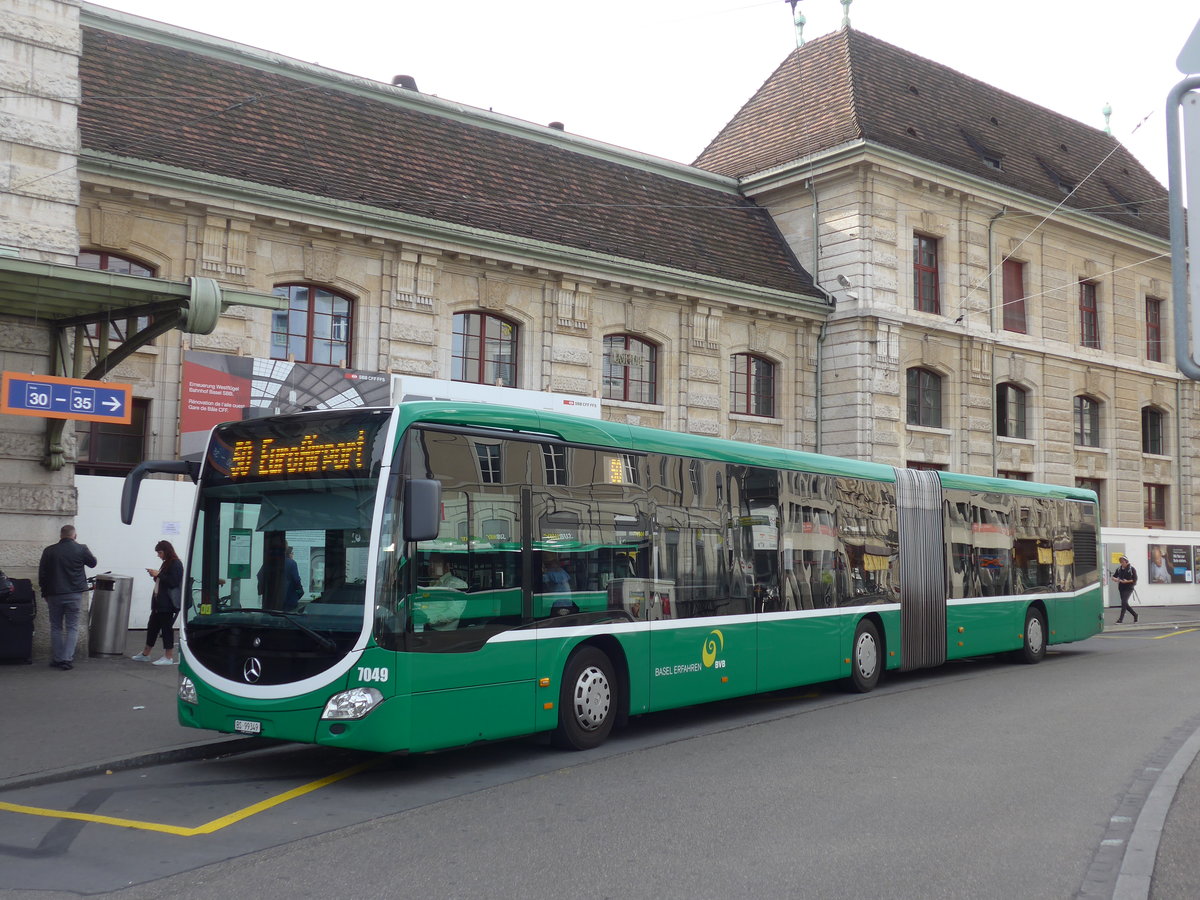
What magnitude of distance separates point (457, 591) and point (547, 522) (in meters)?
1.18

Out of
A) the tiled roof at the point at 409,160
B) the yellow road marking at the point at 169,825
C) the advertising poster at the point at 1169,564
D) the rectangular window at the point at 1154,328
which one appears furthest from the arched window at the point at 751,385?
the yellow road marking at the point at 169,825

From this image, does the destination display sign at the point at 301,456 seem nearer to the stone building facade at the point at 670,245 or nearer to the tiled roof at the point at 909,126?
the stone building facade at the point at 670,245

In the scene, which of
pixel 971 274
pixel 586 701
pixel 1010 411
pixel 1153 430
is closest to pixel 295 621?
pixel 586 701

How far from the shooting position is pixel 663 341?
26109 millimetres

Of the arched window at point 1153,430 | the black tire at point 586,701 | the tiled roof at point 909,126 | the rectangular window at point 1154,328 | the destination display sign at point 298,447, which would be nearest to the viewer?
the destination display sign at point 298,447

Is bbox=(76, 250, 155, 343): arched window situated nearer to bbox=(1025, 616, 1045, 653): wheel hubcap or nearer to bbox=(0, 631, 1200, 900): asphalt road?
bbox=(0, 631, 1200, 900): asphalt road

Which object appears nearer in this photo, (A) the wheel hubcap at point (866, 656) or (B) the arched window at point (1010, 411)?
(A) the wheel hubcap at point (866, 656)

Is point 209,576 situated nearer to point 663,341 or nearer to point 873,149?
Result: point 663,341

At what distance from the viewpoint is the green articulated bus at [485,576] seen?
8.44 meters

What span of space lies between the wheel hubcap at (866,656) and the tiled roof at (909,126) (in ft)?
56.4

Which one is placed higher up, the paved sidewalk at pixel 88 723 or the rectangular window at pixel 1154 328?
the rectangular window at pixel 1154 328

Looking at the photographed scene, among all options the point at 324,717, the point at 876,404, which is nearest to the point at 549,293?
the point at 876,404

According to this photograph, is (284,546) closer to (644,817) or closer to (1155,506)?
(644,817)

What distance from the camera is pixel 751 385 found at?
92.2 feet
